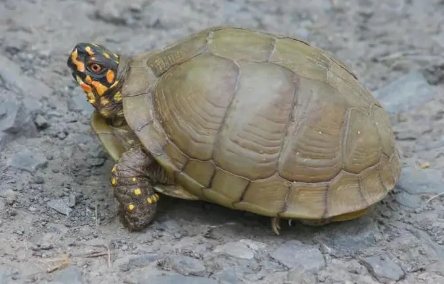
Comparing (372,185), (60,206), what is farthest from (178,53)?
(372,185)

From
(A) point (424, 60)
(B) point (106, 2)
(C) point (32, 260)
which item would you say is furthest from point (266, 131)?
(B) point (106, 2)

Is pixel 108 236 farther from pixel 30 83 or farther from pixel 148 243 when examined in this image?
pixel 30 83

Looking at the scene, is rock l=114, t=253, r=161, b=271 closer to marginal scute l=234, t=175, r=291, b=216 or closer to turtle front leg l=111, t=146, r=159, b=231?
turtle front leg l=111, t=146, r=159, b=231

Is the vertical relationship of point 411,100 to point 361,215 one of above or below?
above

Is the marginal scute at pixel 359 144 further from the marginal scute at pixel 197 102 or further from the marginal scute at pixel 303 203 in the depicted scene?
the marginal scute at pixel 197 102

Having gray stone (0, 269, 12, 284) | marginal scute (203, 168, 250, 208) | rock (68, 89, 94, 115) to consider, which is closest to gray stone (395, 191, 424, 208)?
marginal scute (203, 168, 250, 208)

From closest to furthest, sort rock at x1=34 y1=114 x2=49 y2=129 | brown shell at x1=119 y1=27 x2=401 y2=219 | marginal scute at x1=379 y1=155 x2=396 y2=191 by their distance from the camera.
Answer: brown shell at x1=119 y1=27 x2=401 y2=219 → marginal scute at x1=379 y1=155 x2=396 y2=191 → rock at x1=34 y1=114 x2=49 y2=129
